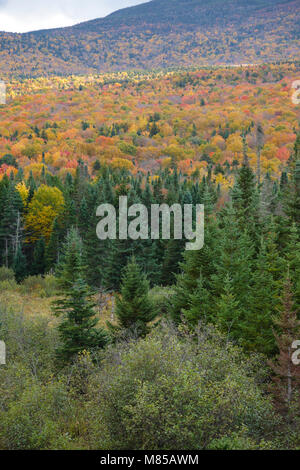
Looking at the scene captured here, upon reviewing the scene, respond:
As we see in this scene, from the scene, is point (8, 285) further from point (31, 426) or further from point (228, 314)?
point (31, 426)

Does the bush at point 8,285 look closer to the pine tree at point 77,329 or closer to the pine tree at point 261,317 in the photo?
the pine tree at point 77,329

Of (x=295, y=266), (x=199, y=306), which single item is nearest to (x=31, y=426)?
(x=199, y=306)

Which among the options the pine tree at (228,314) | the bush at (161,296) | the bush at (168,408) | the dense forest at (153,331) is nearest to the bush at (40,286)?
the dense forest at (153,331)

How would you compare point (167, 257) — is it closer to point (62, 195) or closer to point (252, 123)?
point (62, 195)

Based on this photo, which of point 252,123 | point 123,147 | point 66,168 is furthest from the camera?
point 252,123

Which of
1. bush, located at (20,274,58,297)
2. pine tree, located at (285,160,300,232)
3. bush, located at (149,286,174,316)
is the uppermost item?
pine tree, located at (285,160,300,232)

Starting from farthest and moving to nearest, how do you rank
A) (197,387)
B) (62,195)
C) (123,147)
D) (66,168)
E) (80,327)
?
(123,147) < (66,168) < (62,195) < (80,327) < (197,387)

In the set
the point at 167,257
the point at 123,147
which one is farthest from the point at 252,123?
the point at 167,257

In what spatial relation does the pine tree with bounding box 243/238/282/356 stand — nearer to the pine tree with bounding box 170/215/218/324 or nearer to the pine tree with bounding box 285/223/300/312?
the pine tree with bounding box 285/223/300/312

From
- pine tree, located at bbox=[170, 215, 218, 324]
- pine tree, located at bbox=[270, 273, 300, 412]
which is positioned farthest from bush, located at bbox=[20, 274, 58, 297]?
pine tree, located at bbox=[270, 273, 300, 412]

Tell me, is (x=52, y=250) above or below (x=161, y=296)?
above

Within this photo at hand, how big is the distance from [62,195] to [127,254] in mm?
30690
